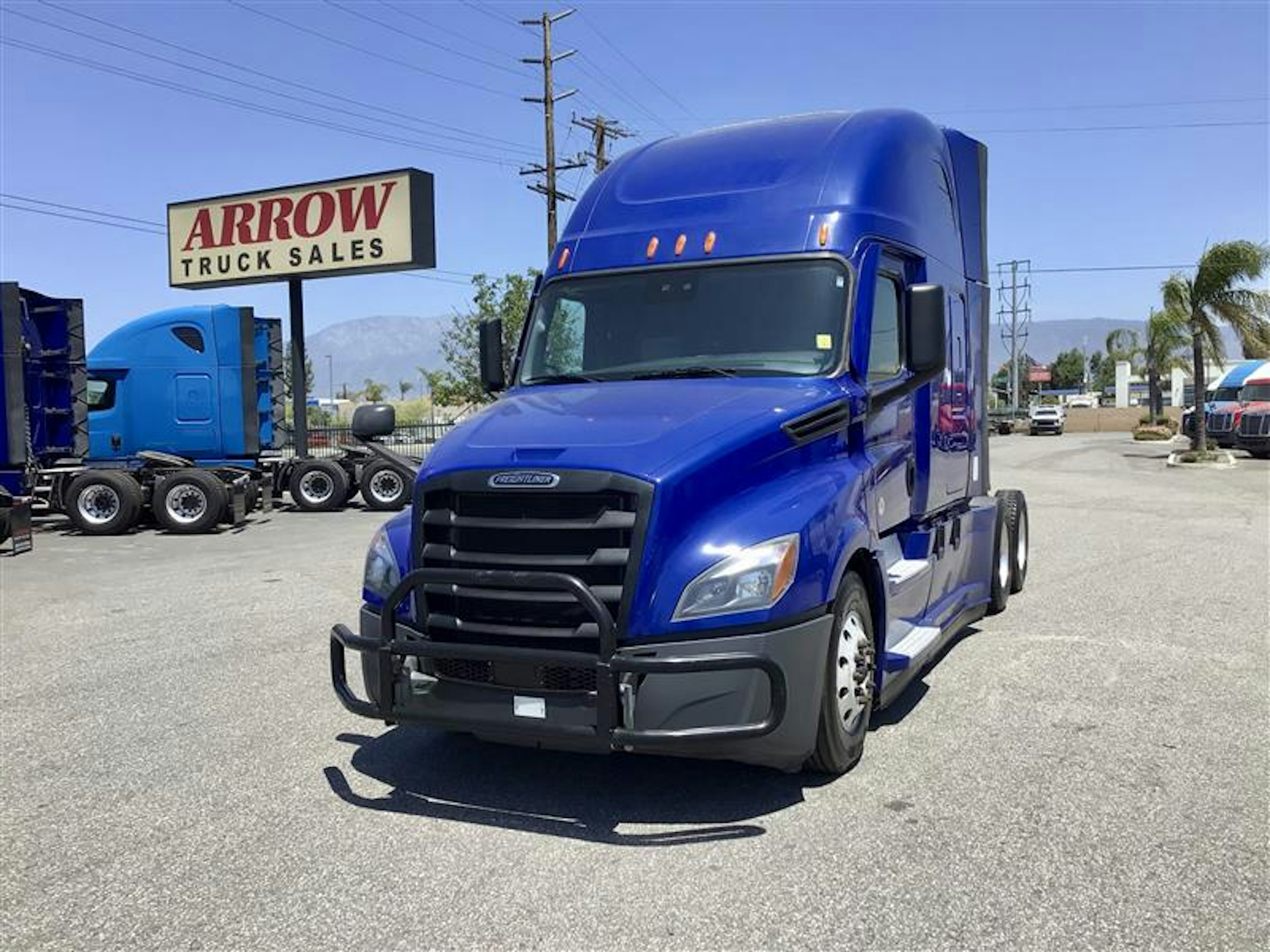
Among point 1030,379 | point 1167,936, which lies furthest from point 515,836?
point 1030,379

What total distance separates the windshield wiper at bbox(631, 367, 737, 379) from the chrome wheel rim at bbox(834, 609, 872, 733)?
1291mm

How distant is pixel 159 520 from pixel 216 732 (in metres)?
12.2

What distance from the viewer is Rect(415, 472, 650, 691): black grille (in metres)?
3.99

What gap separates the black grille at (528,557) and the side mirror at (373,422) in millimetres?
1466

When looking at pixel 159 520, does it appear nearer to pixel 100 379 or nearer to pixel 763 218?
pixel 100 379

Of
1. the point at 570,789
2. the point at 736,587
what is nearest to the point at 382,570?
the point at 570,789

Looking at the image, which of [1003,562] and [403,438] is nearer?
[1003,562]

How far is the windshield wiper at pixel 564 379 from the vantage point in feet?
17.4

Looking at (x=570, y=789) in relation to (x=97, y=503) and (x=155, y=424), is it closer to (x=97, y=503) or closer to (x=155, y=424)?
(x=97, y=503)

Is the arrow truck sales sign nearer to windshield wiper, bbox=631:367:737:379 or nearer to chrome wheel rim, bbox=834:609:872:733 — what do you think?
windshield wiper, bbox=631:367:737:379

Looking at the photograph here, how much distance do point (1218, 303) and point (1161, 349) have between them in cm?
989

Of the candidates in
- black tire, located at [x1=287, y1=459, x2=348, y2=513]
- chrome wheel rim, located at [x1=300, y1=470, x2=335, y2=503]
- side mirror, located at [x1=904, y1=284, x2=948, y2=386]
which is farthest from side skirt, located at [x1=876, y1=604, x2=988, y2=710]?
chrome wheel rim, located at [x1=300, y1=470, x2=335, y2=503]

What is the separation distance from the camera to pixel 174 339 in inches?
711

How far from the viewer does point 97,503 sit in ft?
54.1
